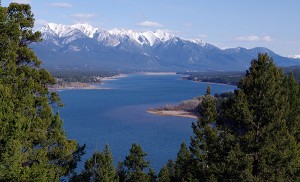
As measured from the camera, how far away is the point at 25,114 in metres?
14.9

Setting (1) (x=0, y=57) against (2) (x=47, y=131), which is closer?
(1) (x=0, y=57)

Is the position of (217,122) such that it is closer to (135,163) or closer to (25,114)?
(25,114)

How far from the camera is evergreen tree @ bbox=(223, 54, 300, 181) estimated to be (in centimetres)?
1551

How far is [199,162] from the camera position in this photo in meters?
22.1

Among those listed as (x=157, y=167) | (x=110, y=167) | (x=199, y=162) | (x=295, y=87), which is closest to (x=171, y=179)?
(x=110, y=167)

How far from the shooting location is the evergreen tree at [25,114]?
13.0 m

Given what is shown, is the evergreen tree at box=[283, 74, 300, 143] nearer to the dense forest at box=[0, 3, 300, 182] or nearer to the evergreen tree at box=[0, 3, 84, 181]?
the dense forest at box=[0, 3, 300, 182]

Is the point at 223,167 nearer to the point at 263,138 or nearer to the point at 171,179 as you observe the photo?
the point at 263,138

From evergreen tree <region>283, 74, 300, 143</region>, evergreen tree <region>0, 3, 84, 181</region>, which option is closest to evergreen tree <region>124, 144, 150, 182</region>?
evergreen tree <region>283, 74, 300, 143</region>

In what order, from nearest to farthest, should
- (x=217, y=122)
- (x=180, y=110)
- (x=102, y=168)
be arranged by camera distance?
(x=217, y=122)
(x=102, y=168)
(x=180, y=110)

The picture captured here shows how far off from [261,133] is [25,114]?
8925 millimetres

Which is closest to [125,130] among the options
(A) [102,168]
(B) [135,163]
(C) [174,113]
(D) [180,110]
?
(C) [174,113]

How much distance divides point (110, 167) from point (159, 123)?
7283 cm

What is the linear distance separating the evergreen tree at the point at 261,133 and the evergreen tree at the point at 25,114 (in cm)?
658
